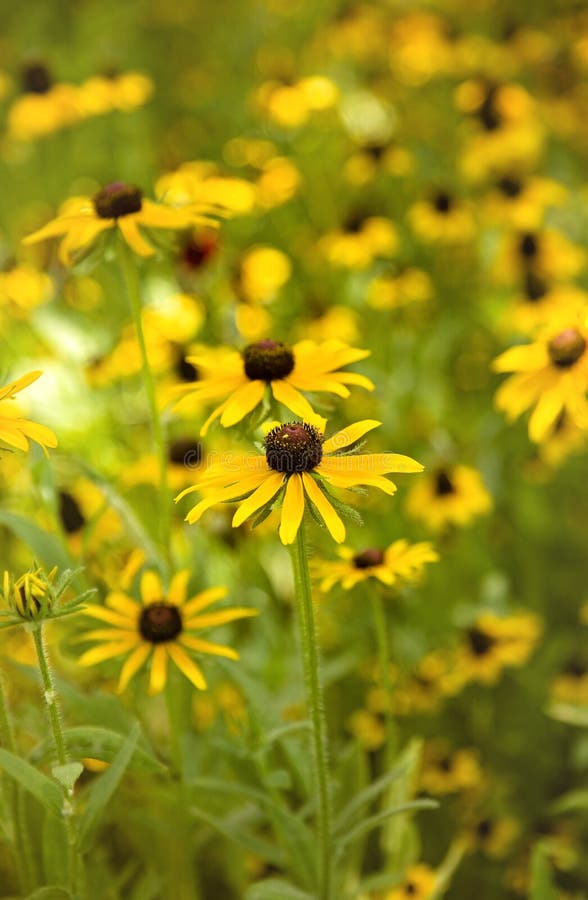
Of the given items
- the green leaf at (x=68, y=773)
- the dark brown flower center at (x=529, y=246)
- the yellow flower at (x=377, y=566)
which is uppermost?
the dark brown flower center at (x=529, y=246)

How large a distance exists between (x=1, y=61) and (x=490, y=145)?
6.55 ft

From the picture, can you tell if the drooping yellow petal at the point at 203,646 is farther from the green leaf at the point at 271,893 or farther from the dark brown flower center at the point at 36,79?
the dark brown flower center at the point at 36,79

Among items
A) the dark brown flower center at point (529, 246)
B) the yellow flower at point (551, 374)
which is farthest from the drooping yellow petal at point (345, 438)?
the dark brown flower center at point (529, 246)

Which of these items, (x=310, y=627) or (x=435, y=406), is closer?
(x=310, y=627)

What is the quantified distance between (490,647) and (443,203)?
1.11 meters

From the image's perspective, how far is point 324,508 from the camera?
2.78ft

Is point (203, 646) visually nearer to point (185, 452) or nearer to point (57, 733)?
point (57, 733)

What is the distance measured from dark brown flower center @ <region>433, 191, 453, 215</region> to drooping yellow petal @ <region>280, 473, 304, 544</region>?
1505 millimetres

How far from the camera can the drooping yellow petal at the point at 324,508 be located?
820 millimetres

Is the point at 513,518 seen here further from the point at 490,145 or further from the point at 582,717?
the point at 490,145

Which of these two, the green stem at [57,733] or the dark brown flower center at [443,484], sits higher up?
the dark brown flower center at [443,484]

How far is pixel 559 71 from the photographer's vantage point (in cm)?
288

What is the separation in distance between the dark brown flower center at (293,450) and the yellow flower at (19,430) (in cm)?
19

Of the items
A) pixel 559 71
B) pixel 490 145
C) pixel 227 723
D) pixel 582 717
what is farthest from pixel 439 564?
pixel 559 71
